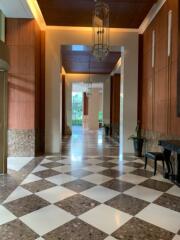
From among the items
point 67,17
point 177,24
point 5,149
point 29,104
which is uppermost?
point 67,17

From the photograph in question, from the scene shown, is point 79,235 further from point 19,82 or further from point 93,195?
point 19,82

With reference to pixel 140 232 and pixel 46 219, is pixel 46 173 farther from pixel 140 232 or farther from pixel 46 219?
pixel 140 232

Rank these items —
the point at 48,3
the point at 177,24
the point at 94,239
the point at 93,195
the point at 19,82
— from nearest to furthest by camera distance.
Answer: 1. the point at 94,239
2. the point at 93,195
3. the point at 177,24
4. the point at 48,3
5. the point at 19,82

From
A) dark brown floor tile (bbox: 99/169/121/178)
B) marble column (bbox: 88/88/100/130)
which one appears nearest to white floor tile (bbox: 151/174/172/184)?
dark brown floor tile (bbox: 99/169/121/178)

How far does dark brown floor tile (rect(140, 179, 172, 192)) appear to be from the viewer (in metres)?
3.87

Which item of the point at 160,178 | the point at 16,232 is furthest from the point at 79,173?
the point at 16,232

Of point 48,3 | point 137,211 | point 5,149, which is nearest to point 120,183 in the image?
point 137,211

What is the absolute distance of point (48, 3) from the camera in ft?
18.5

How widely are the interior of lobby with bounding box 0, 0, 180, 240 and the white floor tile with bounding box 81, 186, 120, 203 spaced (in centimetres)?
2

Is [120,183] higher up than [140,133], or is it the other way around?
[140,133]

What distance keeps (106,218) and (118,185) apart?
1319mm

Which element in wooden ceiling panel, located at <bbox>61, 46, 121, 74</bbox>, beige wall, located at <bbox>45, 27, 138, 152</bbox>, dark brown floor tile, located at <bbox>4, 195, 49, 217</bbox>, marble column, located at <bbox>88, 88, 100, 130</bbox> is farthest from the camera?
marble column, located at <bbox>88, 88, 100, 130</bbox>

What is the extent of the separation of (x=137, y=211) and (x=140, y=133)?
4398mm

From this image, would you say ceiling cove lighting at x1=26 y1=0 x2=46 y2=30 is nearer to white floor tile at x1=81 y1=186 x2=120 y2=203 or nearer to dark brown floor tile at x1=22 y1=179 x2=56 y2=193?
dark brown floor tile at x1=22 y1=179 x2=56 y2=193
